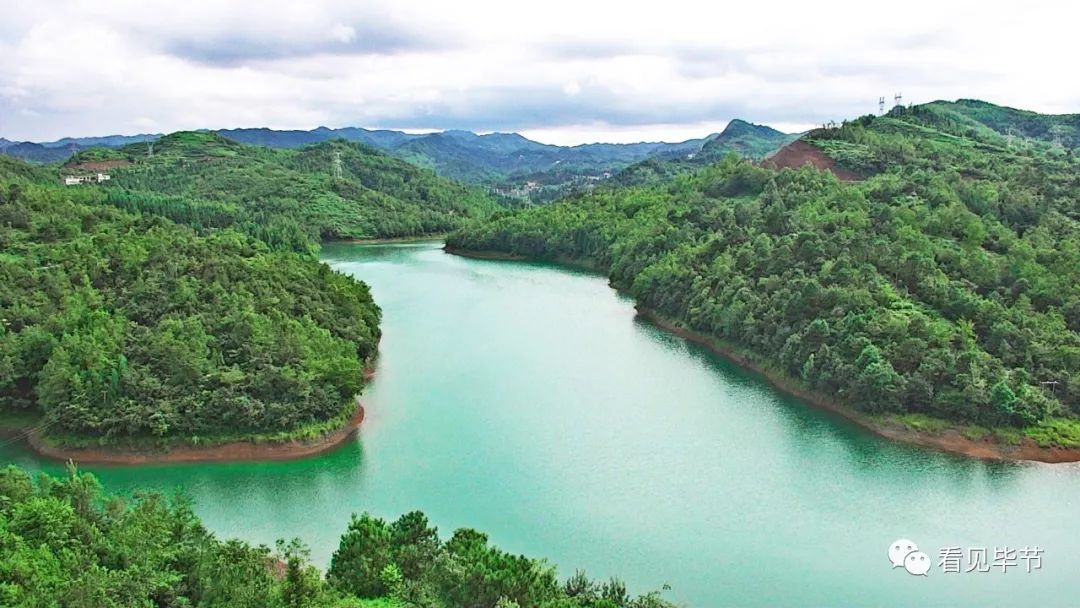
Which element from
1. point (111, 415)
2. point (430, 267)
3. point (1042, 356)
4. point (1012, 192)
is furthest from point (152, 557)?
point (430, 267)

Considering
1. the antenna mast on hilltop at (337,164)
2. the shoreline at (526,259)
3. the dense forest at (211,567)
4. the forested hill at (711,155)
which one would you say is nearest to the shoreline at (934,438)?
the dense forest at (211,567)

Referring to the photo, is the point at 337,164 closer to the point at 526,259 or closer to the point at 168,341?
the point at 526,259

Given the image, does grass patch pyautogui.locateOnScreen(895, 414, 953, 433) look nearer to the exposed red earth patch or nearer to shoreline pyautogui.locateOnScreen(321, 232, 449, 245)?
the exposed red earth patch

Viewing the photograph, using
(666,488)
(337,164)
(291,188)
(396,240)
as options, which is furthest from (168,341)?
(337,164)

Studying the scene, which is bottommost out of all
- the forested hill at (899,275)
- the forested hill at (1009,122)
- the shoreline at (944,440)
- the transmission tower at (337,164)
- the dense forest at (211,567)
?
the shoreline at (944,440)

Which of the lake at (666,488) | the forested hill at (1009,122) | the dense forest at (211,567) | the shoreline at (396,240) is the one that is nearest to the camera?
the dense forest at (211,567)

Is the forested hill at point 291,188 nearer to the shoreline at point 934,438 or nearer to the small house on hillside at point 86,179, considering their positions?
the small house on hillside at point 86,179

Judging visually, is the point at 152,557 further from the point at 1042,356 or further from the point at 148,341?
the point at 1042,356
